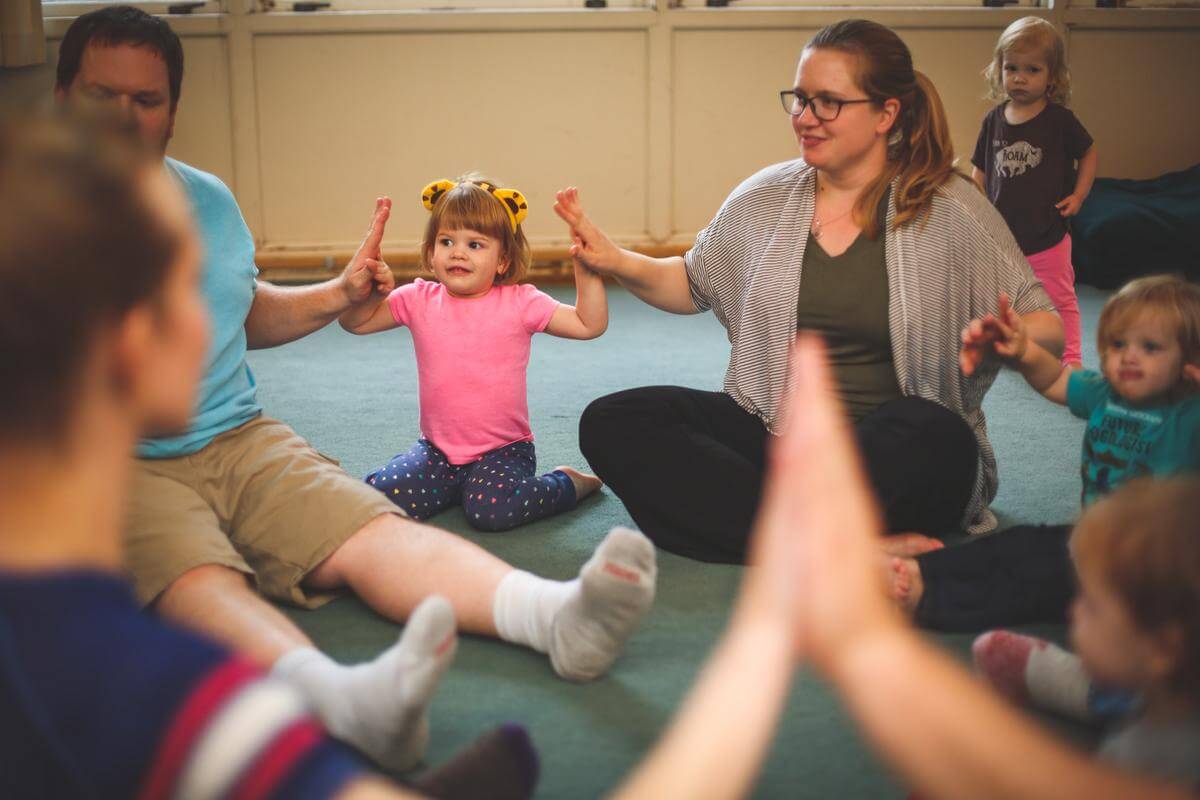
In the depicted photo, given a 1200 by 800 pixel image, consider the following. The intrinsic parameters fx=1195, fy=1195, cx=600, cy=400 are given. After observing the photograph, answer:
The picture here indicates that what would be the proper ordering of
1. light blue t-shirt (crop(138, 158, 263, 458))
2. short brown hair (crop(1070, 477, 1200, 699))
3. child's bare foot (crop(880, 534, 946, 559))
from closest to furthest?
short brown hair (crop(1070, 477, 1200, 699)) < light blue t-shirt (crop(138, 158, 263, 458)) < child's bare foot (crop(880, 534, 946, 559))

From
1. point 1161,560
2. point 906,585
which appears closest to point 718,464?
point 906,585

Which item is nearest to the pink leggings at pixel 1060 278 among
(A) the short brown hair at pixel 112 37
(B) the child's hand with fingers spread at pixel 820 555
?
(A) the short brown hair at pixel 112 37

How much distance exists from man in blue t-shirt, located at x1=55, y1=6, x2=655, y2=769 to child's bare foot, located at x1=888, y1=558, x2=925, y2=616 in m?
0.44

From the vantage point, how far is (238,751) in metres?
0.62

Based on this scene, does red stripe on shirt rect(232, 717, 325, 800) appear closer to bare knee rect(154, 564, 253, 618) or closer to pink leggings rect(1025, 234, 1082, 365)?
bare knee rect(154, 564, 253, 618)

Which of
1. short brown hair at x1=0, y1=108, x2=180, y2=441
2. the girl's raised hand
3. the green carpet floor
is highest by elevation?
short brown hair at x1=0, y1=108, x2=180, y2=441

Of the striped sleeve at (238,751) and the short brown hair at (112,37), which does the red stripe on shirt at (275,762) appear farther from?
the short brown hair at (112,37)

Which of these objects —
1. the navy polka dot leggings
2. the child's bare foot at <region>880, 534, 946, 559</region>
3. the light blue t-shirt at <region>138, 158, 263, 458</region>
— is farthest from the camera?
the navy polka dot leggings

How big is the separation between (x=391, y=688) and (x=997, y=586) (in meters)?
0.91

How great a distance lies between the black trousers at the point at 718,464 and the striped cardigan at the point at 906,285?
0.26 feet

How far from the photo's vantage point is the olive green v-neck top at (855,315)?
1.97 m

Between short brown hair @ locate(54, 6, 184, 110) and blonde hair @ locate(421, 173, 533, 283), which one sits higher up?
short brown hair @ locate(54, 6, 184, 110)

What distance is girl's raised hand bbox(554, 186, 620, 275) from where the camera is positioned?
200 centimetres

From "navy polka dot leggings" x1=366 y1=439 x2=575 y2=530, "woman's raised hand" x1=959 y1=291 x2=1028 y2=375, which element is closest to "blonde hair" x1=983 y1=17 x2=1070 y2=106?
"woman's raised hand" x1=959 y1=291 x2=1028 y2=375
